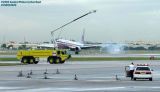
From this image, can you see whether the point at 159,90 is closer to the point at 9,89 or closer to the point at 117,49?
the point at 9,89

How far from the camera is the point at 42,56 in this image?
8650 cm

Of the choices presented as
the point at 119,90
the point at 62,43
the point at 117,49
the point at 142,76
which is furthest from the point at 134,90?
the point at 117,49

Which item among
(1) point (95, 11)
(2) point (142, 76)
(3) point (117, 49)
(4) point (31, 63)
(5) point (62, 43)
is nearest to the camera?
(2) point (142, 76)

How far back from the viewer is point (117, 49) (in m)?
193

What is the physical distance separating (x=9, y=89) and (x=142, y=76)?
1422cm

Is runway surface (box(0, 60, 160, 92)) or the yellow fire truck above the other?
the yellow fire truck

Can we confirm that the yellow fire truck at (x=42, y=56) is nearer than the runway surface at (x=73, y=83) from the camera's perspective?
No

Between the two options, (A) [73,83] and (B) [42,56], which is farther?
(B) [42,56]

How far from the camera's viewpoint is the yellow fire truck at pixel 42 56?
85.8 meters

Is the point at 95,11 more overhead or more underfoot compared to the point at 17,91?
more overhead

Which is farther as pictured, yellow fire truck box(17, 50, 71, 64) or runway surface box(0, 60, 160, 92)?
yellow fire truck box(17, 50, 71, 64)

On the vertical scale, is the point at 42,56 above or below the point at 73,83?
above

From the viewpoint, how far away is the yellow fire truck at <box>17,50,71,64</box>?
85750 mm

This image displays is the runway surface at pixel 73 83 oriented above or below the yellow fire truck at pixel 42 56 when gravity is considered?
below
